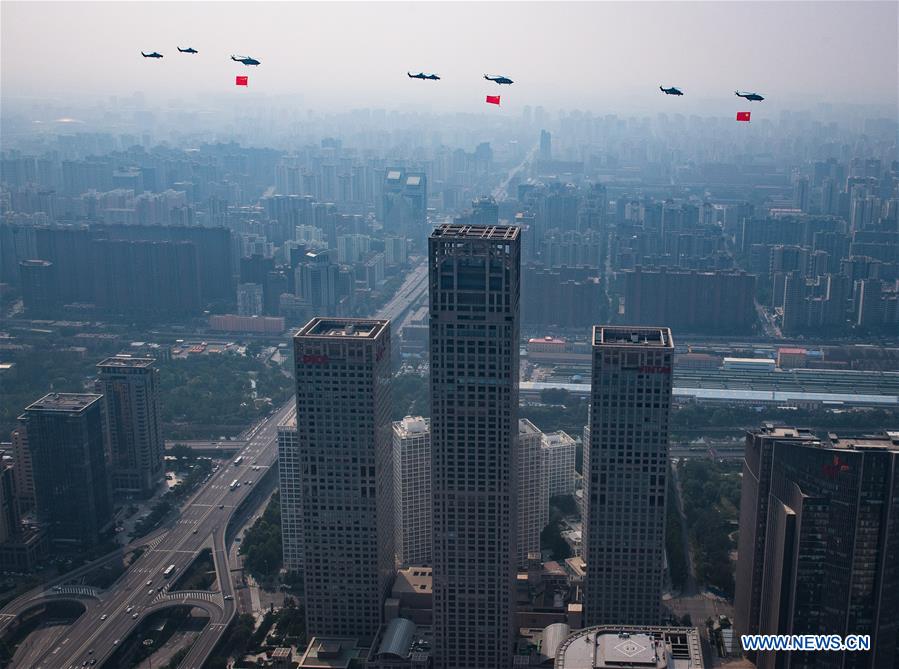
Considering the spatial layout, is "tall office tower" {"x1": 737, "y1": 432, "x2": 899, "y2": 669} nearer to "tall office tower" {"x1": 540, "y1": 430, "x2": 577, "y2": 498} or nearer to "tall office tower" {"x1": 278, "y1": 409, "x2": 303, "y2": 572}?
"tall office tower" {"x1": 540, "y1": 430, "x2": 577, "y2": 498}

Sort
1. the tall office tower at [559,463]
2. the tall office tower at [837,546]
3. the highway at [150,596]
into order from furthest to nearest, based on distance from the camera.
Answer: the tall office tower at [559,463] → the highway at [150,596] → the tall office tower at [837,546]

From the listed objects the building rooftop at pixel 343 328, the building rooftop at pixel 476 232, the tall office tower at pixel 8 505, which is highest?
the building rooftop at pixel 476 232

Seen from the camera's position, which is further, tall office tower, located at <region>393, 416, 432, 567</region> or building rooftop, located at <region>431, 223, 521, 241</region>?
tall office tower, located at <region>393, 416, 432, 567</region>

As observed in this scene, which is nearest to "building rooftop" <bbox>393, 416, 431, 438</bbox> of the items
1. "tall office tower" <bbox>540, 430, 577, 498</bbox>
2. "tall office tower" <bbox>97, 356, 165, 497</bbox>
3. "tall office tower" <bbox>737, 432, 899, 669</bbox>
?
"tall office tower" <bbox>540, 430, 577, 498</bbox>

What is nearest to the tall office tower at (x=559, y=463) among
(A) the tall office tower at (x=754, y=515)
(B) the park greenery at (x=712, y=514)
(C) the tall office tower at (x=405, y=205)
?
(B) the park greenery at (x=712, y=514)

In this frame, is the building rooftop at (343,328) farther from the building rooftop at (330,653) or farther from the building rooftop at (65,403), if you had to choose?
the building rooftop at (65,403)

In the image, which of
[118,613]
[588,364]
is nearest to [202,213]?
[588,364]
